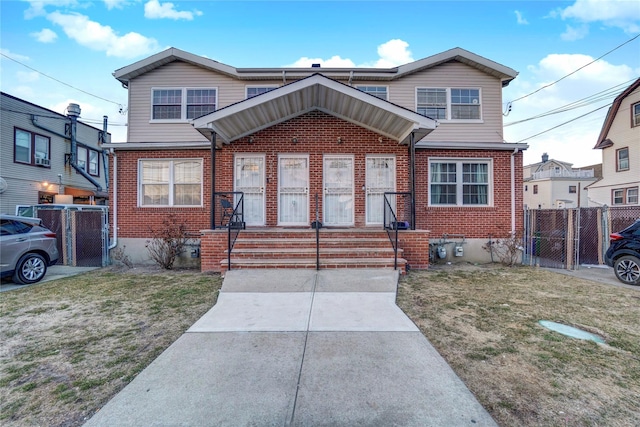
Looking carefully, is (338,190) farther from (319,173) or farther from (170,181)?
(170,181)

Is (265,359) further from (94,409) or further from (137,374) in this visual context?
(94,409)

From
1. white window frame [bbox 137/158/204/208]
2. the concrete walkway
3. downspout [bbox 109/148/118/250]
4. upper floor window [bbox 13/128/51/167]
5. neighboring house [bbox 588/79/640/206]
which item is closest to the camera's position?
the concrete walkway

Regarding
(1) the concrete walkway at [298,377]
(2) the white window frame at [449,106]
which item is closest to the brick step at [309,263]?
(1) the concrete walkway at [298,377]

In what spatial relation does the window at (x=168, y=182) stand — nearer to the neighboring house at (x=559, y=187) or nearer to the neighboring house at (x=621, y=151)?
the neighboring house at (x=621, y=151)

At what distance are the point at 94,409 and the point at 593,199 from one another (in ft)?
90.3

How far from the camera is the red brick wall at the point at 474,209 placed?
9.05 m

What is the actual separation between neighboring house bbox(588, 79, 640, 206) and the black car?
51.1ft

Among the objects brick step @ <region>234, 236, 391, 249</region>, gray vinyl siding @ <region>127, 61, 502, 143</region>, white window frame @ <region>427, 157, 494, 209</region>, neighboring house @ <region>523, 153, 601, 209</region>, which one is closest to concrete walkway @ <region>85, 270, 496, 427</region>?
brick step @ <region>234, 236, 391, 249</region>

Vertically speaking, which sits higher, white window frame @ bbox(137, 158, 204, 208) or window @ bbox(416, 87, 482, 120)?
window @ bbox(416, 87, 482, 120)

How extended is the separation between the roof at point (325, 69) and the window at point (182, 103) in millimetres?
816

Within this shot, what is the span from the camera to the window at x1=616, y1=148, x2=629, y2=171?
690 inches

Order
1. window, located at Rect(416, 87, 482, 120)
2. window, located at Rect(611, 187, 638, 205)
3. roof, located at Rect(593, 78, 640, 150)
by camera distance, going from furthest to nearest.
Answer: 1. window, located at Rect(611, 187, 638, 205)
2. roof, located at Rect(593, 78, 640, 150)
3. window, located at Rect(416, 87, 482, 120)

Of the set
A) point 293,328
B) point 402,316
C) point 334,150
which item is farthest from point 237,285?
point 334,150

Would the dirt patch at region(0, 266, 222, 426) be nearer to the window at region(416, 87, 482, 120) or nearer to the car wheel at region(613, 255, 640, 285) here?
the window at region(416, 87, 482, 120)
